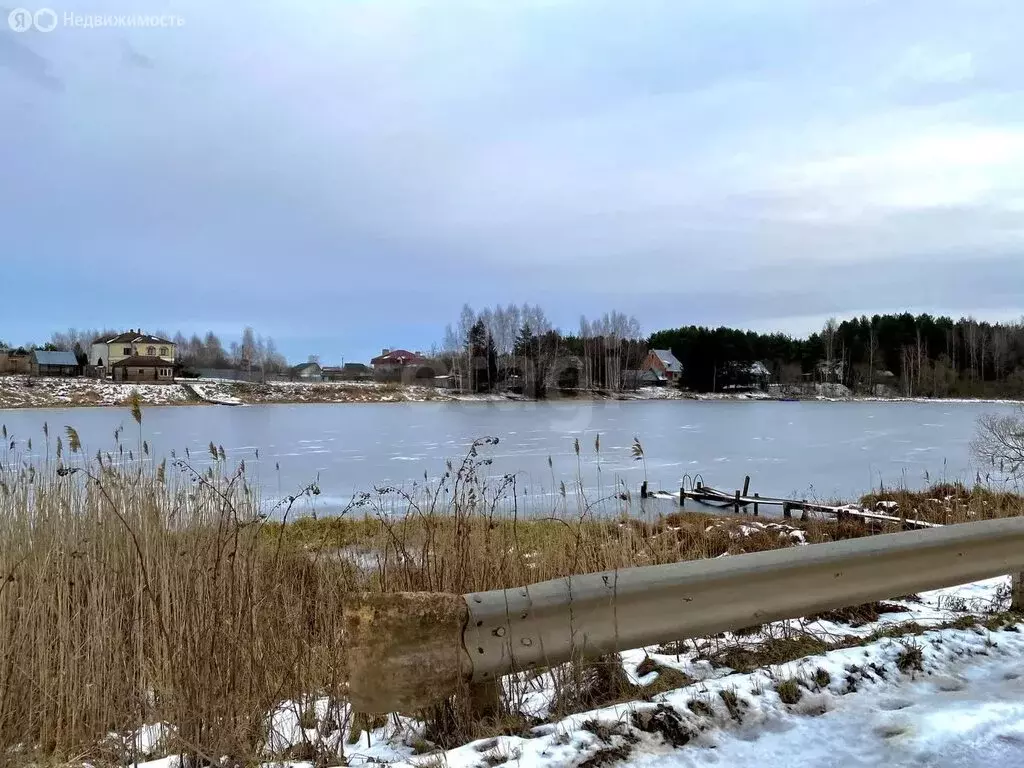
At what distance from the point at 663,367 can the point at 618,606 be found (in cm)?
9470

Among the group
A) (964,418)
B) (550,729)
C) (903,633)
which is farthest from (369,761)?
(964,418)

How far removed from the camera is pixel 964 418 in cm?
4669

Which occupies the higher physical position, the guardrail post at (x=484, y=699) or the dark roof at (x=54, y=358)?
the dark roof at (x=54, y=358)

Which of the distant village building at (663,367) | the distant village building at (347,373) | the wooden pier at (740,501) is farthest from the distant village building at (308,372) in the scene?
the wooden pier at (740,501)

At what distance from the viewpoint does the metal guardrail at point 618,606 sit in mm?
2658

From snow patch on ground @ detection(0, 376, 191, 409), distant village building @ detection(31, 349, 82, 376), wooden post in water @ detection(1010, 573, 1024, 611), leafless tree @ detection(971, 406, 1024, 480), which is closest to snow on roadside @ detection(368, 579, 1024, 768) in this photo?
wooden post in water @ detection(1010, 573, 1024, 611)

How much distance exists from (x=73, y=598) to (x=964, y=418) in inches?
2063

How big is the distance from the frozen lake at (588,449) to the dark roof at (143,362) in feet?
120

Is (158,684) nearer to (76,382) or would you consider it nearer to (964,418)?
(964,418)

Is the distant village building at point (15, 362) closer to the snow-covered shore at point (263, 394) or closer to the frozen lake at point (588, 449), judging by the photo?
the snow-covered shore at point (263, 394)

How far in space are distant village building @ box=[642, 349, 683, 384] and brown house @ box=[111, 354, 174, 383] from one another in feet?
176

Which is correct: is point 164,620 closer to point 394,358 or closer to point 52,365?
point 52,365

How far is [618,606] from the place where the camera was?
10.1 ft

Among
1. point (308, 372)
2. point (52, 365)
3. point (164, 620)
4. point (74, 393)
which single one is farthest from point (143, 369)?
point (164, 620)
